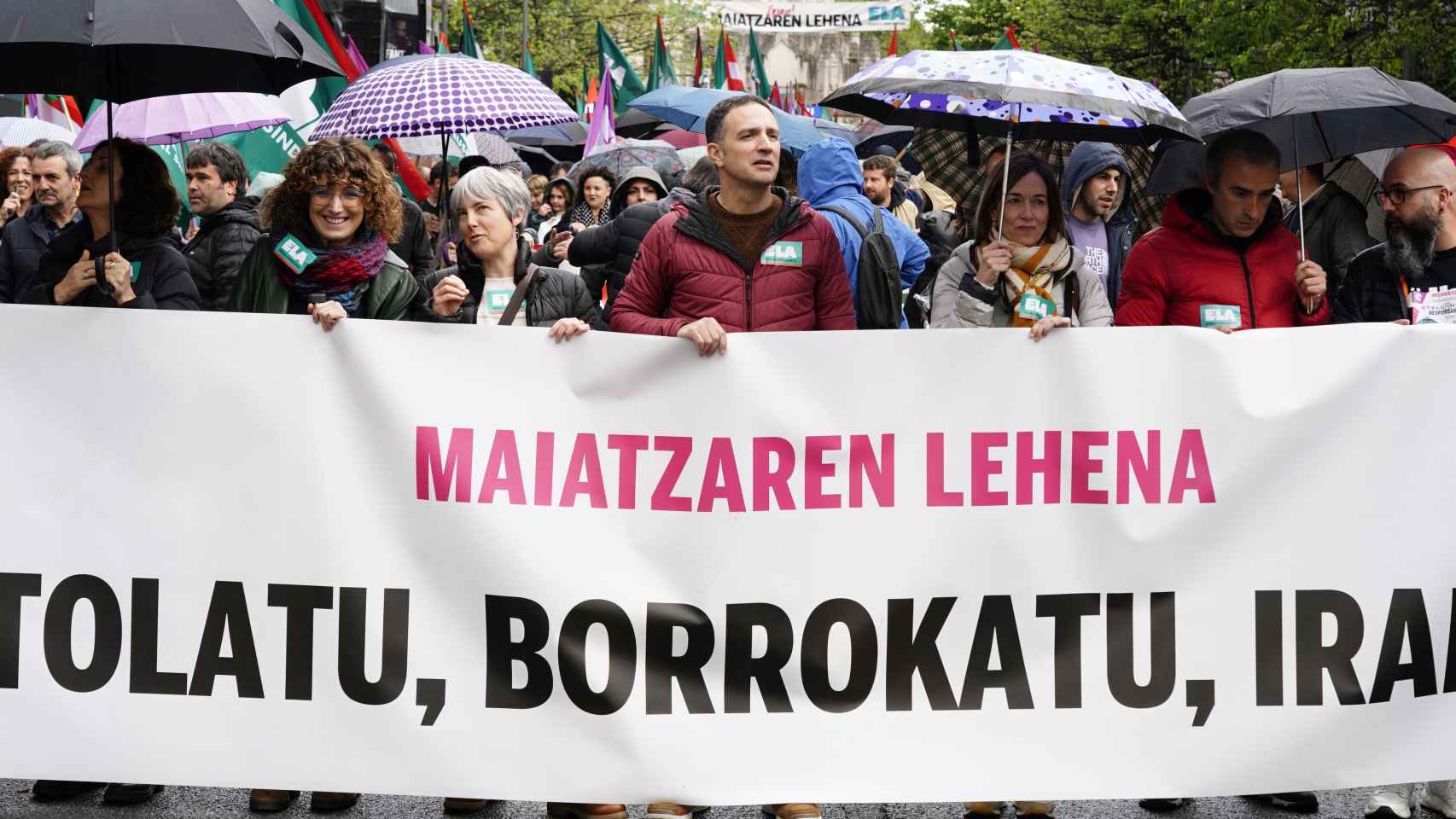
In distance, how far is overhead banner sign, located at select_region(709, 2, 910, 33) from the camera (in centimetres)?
7588

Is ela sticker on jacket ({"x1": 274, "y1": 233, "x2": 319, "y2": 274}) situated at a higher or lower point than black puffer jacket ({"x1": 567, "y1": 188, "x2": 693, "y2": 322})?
higher

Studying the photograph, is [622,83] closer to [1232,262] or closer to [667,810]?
[1232,262]

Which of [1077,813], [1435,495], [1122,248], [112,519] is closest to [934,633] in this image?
[1077,813]

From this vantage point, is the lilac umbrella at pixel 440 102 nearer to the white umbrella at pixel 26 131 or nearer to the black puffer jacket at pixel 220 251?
the black puffer jacket at pixel 220 251

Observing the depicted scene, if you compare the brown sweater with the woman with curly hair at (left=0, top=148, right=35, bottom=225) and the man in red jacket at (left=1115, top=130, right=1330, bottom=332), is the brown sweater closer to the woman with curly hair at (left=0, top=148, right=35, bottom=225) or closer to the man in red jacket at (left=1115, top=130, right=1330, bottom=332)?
the man in red jacket at (left=1115, top=130, right=1330, bottom=332)

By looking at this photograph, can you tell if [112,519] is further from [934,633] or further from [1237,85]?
[1237,85]

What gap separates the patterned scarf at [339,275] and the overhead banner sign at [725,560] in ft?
2.21

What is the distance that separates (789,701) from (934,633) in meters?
0.42

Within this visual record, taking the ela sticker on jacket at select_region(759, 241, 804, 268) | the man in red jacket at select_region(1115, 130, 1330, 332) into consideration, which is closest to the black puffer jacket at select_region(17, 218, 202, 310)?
the ela sticker on jacket at select_region(759, 241, 804, 268)

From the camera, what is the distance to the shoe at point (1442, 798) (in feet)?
17.6

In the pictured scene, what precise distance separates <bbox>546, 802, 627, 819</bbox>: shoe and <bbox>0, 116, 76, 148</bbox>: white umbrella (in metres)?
7.26

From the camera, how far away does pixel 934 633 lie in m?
4.76

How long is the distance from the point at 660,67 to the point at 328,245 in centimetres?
2091

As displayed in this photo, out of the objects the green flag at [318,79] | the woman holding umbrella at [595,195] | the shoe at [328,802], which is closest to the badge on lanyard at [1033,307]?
the shoe at [328,802]
